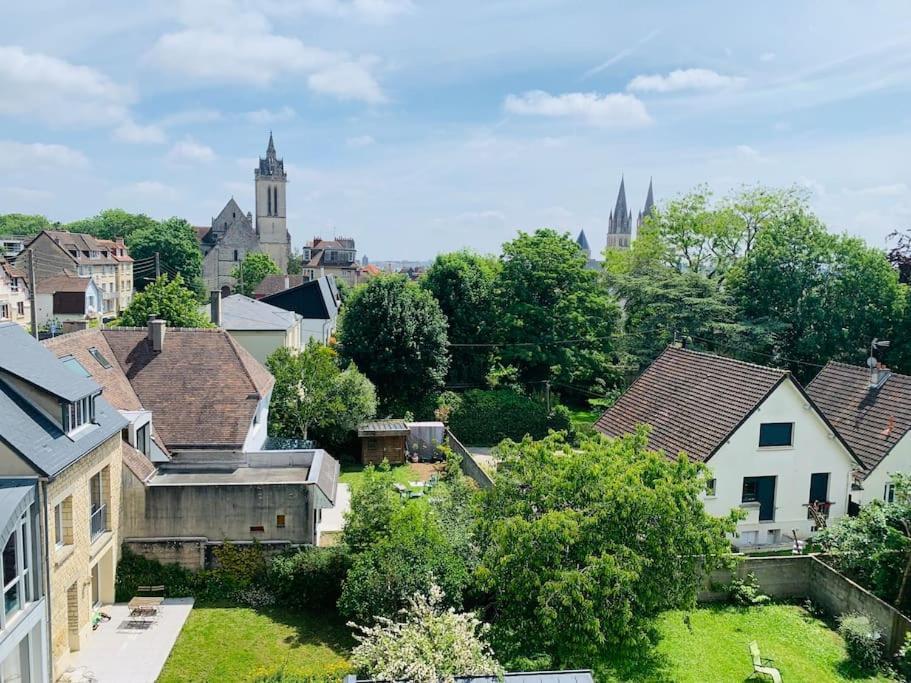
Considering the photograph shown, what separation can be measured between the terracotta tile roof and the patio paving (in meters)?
16.0

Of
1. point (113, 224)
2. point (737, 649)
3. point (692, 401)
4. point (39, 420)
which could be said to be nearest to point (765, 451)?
point (692, 401)

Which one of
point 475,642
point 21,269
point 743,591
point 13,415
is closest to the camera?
point 475,642

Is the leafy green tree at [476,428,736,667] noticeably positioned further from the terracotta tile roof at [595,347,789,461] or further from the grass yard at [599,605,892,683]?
the terracotta tile roof at [595,347,789,461]

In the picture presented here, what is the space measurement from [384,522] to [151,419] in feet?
34.7

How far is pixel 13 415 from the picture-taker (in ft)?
53.4

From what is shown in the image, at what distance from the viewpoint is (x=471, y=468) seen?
33125 mm

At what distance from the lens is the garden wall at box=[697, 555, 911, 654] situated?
21.0 metres

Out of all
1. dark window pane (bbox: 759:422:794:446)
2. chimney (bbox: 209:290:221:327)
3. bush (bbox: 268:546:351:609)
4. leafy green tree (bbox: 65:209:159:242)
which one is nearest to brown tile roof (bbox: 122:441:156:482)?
bush (bbox: 268:546:351:609)

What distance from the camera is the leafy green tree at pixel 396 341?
41.4 m

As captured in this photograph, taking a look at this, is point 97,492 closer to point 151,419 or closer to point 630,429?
point 151,419

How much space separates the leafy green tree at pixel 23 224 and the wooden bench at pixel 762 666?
522ft

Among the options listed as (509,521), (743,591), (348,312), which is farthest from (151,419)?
(743,591)

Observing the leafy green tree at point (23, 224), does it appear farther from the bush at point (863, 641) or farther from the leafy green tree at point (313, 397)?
the bush at point (863, 641)

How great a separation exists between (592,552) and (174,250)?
94729 millimetres
